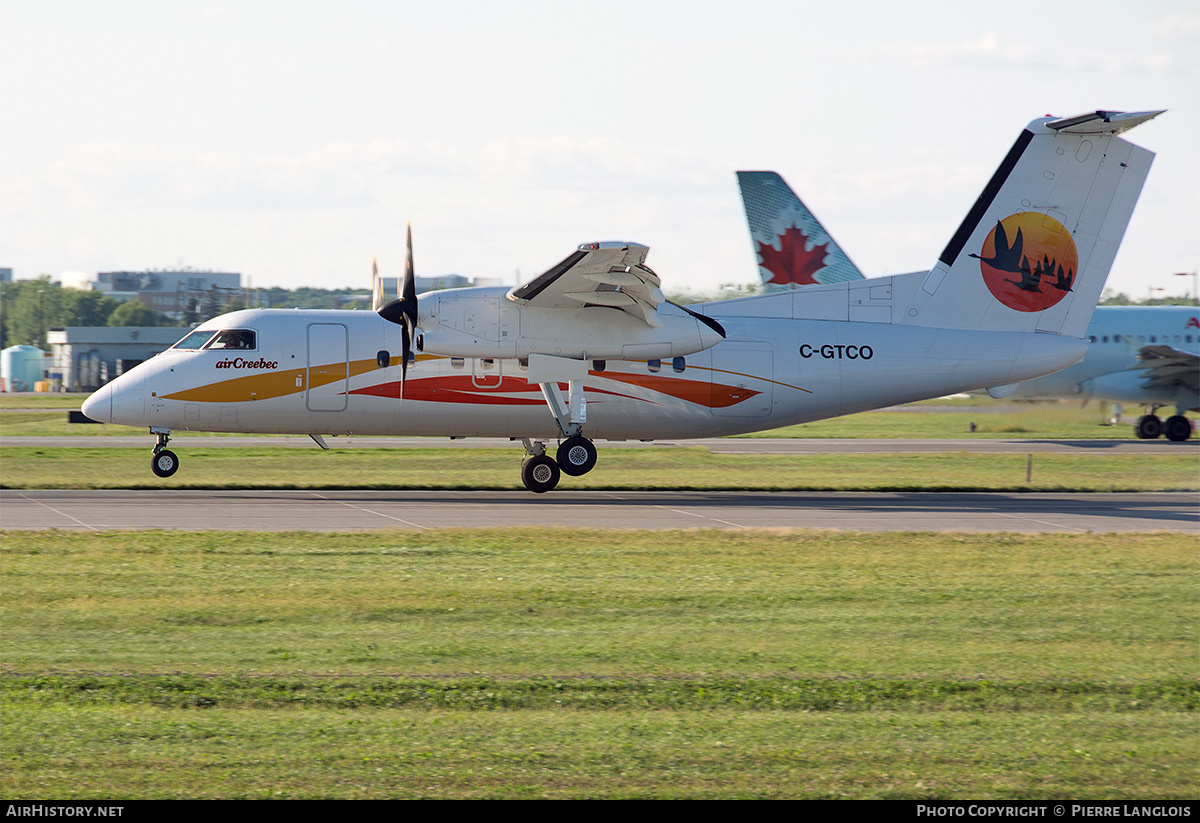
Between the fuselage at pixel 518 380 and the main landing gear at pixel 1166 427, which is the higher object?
the fuselage at pixel 518 380

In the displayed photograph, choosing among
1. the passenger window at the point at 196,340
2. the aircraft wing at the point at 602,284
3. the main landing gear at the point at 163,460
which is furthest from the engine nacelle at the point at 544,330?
the main landing gear at the point at 163,460

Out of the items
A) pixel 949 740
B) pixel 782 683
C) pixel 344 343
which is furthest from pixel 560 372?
pixel 949 740

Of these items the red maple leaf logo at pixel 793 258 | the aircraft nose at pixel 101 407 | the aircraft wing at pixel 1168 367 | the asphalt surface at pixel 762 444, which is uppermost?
the red maple leaf logo at pixel 793 258

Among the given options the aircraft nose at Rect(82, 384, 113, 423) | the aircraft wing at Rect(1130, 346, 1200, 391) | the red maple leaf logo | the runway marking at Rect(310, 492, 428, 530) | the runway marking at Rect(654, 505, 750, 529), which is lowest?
the runway marking at Rect(654, 505, 750, 529)

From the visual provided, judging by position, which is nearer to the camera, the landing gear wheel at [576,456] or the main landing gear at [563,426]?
the main landing gear at [563,426]

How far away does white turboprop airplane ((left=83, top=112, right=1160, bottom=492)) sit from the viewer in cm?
→ 2023

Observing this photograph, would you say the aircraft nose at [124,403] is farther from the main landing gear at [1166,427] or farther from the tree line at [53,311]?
the tree line at [53,311]

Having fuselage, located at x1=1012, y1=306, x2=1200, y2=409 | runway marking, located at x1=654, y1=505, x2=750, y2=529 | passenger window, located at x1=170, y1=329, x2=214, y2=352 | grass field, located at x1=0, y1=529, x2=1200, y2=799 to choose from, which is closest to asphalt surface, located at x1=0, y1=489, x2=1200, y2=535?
runway marking, located at x1=654, y1=505, x2=750, y2=529

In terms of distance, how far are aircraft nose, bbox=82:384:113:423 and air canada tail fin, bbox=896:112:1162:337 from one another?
15483mm

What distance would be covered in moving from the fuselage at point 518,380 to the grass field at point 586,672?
6429 mm

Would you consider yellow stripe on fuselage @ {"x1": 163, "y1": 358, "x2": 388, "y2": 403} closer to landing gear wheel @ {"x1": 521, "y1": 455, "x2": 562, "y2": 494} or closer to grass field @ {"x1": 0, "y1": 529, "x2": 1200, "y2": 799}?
landing gear wheel @ {"x1": 521, "y1": 455, "x2": 562, "y2": 494}

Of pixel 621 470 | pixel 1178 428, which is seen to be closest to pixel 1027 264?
pixel 621 470

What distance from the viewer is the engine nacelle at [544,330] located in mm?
19938

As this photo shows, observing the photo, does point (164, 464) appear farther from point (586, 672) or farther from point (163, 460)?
point (586, 672)
